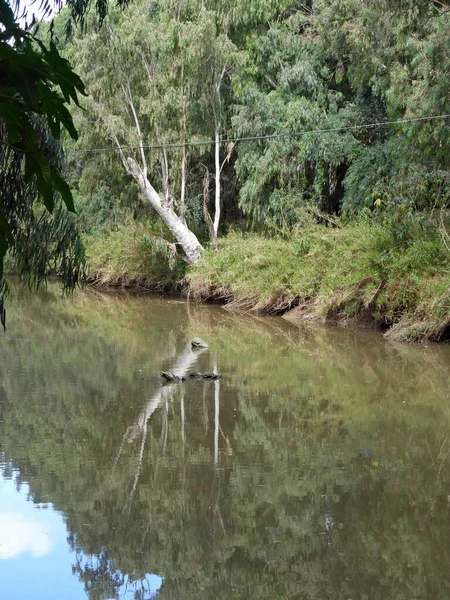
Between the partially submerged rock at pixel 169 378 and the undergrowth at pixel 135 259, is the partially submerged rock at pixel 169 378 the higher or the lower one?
the higher one

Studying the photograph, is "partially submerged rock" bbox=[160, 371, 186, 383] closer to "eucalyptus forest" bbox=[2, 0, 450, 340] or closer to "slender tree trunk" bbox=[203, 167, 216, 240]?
"eucalyptus forest" bbox=[2, 0, 450, 340]

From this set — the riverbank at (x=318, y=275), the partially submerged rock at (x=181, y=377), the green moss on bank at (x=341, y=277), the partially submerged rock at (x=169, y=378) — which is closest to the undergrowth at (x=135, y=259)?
the riverbank at (x=318, y=275)

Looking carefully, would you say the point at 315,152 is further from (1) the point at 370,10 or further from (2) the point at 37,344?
(2) the point at 37,344

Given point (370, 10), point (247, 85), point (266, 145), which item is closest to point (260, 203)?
point (266, 145)

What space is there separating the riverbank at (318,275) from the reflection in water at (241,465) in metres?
1.48

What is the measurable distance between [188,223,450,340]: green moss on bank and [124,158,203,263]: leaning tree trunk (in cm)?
90

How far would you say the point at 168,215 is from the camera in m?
25.4

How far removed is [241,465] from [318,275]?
459 inches

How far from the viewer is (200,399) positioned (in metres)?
10.6

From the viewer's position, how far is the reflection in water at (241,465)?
550 cm

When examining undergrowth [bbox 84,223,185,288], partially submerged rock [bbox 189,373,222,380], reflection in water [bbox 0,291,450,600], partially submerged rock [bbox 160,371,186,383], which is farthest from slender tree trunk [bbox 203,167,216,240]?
partially submerged rock [bbox 160,371,186,383]

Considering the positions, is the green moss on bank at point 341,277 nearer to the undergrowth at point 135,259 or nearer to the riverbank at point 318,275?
the riverbank at point 318,275

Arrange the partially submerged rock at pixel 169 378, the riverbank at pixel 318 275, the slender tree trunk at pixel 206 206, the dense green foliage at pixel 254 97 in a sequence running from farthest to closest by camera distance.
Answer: the slender tree trunk at pixel 206 206 → the dense green foliage at pixel 254 97 → the riverbank at pixel 318 275 → the partially submerged rock at pixel 169 378

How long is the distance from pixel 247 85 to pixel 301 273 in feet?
24.3
